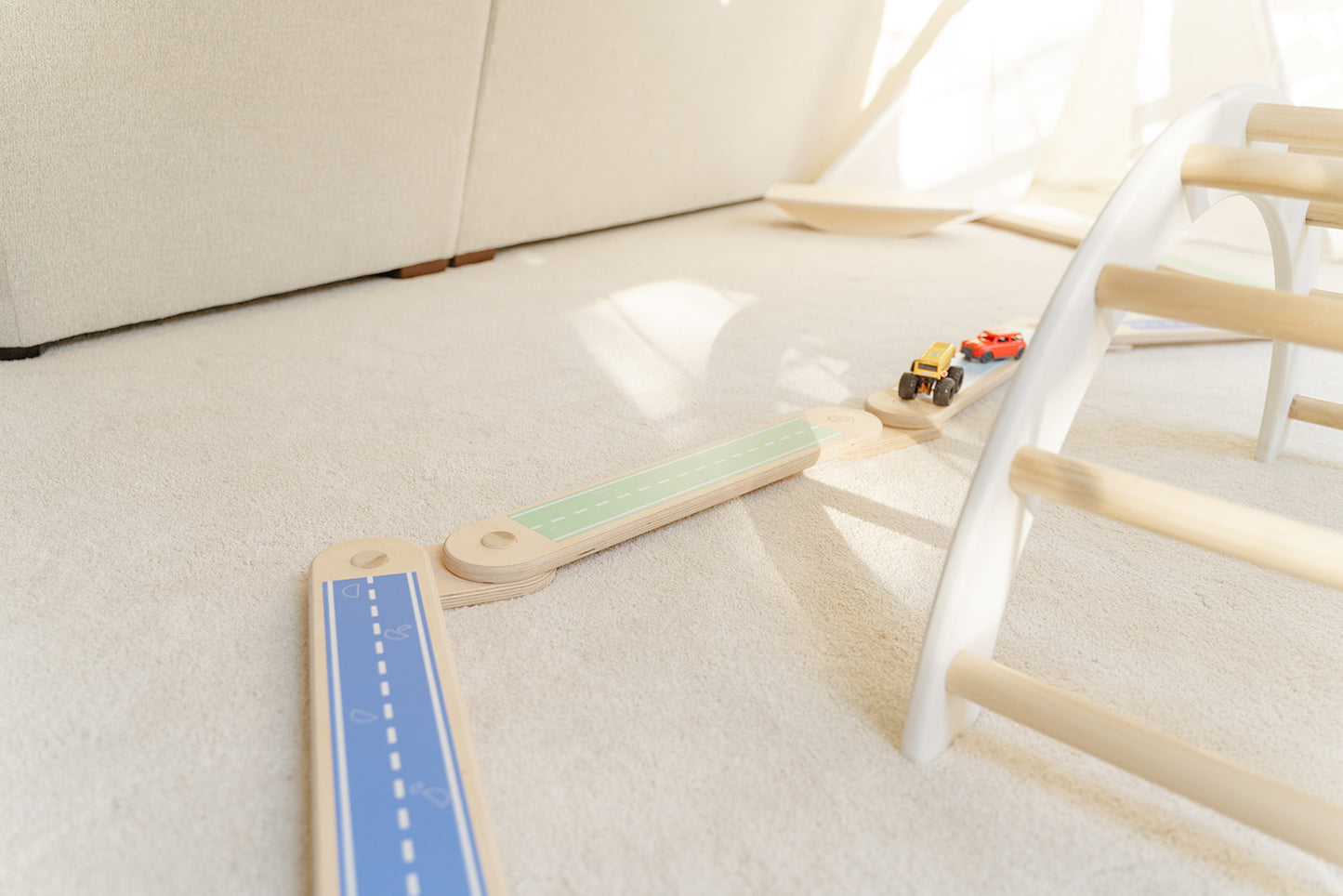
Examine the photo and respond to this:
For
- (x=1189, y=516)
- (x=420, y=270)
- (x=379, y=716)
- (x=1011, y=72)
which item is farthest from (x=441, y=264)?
(x=1011, y=72)

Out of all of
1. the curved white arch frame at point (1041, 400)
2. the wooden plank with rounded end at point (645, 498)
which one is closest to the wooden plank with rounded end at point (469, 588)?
the wooden plank with rounded end at point (645, 498)

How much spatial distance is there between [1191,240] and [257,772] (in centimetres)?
312

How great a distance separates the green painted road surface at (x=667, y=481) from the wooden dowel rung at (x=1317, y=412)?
0.64 metres

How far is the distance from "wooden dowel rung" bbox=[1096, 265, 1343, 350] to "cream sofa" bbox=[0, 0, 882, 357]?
4.33 ft

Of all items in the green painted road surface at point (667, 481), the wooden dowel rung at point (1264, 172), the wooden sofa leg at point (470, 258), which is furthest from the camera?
the wooden sofa leg at point (470, 258)

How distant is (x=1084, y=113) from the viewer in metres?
3.48

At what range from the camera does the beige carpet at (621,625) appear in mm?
709

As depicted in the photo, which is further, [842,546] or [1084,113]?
[1084,113]

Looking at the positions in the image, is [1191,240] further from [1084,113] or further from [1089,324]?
[1089,324]

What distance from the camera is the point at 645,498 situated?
1141mm

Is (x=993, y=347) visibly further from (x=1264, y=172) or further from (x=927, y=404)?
(x=1264, y=172)

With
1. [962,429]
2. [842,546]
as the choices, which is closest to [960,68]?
[962,429]

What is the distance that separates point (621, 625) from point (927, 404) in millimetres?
700

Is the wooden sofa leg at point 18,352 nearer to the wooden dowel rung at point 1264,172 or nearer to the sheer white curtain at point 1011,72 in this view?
the wooden dowel rung at point 1264,172
